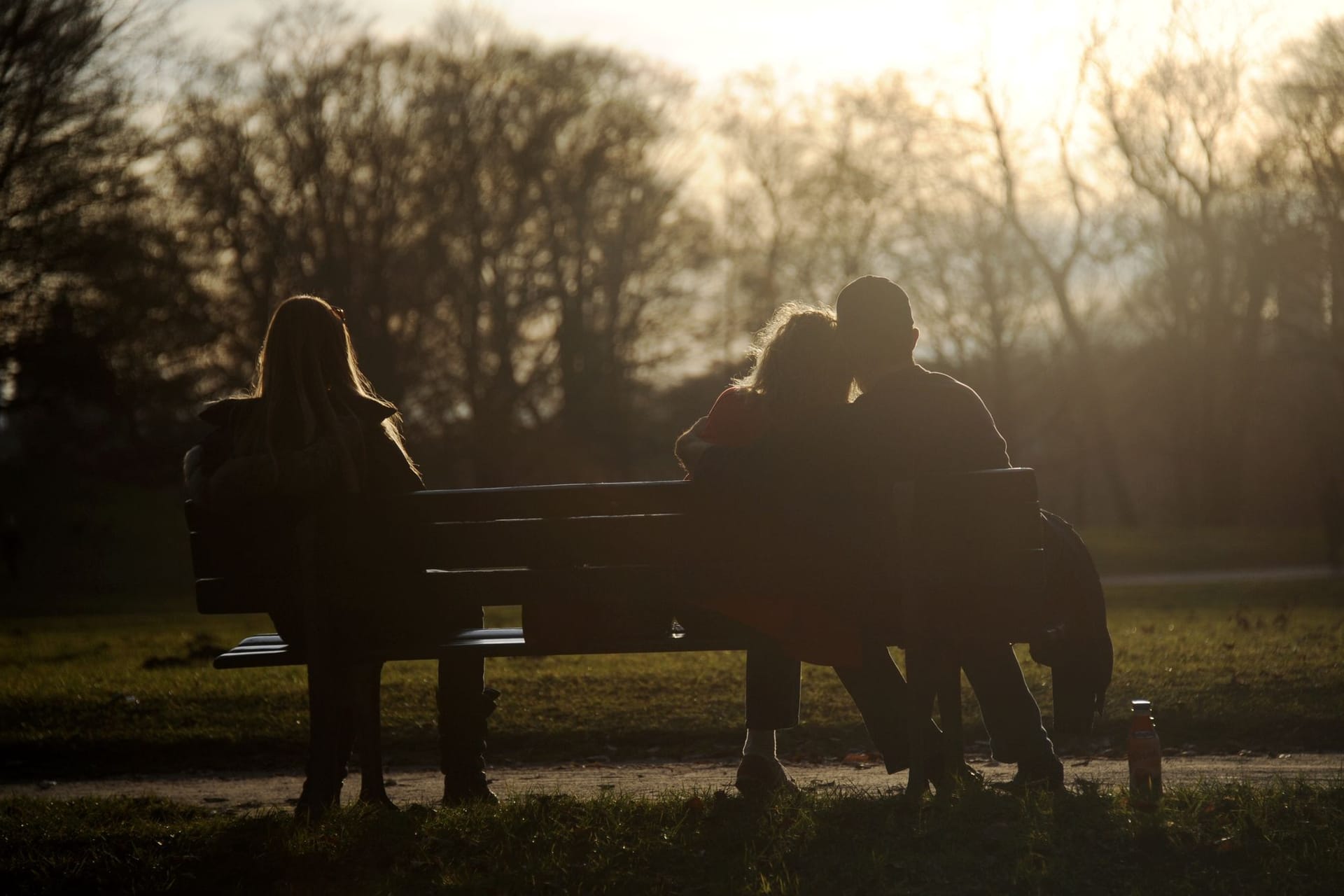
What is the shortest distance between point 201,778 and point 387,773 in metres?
0.94

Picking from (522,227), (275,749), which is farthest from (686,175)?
(275,749)

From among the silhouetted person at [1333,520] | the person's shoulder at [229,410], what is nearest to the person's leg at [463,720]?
the person's shoulder at [229,410]

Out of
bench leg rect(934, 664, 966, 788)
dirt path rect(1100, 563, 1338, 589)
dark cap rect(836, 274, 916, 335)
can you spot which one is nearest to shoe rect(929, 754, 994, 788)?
bench leg rect(934, 664, 966, 788)

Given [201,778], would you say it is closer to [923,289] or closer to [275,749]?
[275,749]

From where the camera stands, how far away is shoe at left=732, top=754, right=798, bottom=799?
461 cm

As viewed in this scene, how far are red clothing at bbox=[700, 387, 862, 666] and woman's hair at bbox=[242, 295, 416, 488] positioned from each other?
119 cm

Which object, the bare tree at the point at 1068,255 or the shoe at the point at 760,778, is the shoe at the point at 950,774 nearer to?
the shoe at the point at 760,778

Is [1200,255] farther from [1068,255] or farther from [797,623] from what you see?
[797,623]

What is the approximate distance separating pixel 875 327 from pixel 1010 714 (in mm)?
1345

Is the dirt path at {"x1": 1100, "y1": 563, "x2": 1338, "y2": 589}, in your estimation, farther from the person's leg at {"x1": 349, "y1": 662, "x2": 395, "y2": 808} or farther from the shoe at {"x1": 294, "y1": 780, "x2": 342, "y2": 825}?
the shoe at {"x1": 294, "y1": 780, "x2": 342, "y2": 825}

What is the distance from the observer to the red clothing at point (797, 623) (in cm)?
448

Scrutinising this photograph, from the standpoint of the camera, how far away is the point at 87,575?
26.0m

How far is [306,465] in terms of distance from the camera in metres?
4.50

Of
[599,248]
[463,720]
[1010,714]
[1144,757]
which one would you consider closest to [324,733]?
[463,720]
